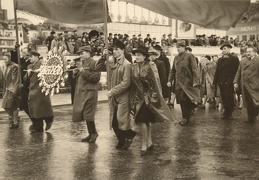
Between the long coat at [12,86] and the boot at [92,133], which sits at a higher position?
the long coat at [12,86]

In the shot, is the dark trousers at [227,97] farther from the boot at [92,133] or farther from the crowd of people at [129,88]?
the boot at [92,133]

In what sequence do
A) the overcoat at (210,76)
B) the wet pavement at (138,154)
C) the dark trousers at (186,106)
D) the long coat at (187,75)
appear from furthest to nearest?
the overcoat at (210,76) < the dark trousers at (186,106) < the long coat at (187,75) < the wet pavement at (138,154)

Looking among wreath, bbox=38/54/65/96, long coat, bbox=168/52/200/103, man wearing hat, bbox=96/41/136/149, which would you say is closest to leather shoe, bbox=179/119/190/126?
long coat, bbox=168/52/200/103

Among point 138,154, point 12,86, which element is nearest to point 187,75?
point 138,154

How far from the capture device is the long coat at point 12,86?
35.1 ft

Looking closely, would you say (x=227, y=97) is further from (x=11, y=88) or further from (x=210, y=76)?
(x=11, y=88)

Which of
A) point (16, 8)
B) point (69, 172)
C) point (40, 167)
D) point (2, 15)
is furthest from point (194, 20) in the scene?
point (2, 15)

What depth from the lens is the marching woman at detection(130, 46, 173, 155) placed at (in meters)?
7.62

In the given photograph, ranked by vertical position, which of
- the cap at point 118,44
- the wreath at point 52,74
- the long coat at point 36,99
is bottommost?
the long coat at point 36,99

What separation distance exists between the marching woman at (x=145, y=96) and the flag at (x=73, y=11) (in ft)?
3.26

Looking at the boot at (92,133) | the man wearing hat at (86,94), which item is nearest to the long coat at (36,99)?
the man wearing hat at (86,94)

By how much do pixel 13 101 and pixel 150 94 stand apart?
13.8ft

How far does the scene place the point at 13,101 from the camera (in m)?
10.7

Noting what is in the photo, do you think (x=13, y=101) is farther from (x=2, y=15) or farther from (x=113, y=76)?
(x=2, y=15)
